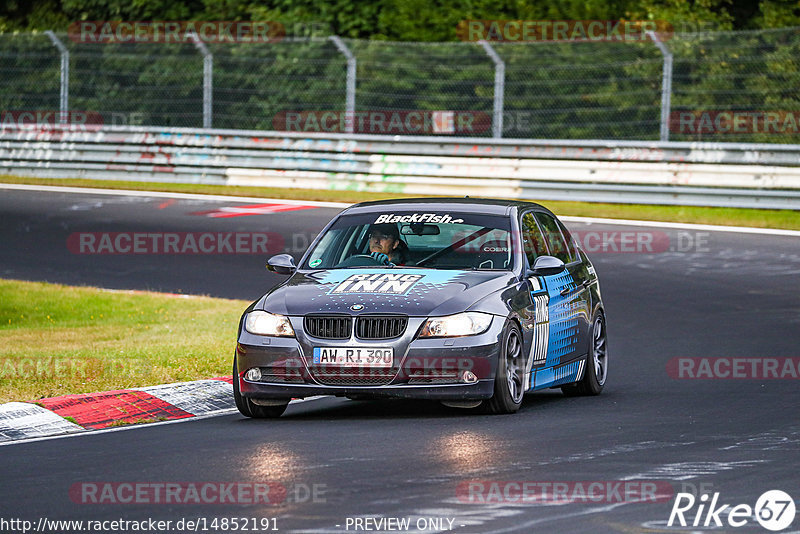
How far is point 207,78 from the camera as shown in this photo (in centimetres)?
2752

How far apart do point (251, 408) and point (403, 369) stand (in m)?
1.20

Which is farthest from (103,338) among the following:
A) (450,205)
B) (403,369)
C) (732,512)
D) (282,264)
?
(732,512)

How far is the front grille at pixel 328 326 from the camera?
9727 mm

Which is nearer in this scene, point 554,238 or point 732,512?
point 732,512

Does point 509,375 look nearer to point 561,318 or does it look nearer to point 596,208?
point 561,318

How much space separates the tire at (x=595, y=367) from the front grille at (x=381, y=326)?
92.3 inches

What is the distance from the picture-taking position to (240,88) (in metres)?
28.6

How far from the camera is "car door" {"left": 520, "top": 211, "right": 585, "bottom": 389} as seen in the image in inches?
419

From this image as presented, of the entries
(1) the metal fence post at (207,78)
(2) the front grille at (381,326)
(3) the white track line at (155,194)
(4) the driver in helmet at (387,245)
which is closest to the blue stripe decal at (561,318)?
(4) the driver in helmet at (387,245)

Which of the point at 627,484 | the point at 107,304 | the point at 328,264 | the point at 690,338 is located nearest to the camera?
the point at 627,484

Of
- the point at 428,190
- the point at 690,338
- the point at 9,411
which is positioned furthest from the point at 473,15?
the point at 9,411

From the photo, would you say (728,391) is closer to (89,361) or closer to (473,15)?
(89,361)

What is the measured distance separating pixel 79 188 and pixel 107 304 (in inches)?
469

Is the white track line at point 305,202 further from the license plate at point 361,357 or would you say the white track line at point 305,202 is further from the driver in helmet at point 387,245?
the license plate at point 361,357
